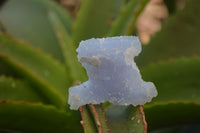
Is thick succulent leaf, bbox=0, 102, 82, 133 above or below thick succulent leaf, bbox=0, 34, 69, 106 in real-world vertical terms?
below

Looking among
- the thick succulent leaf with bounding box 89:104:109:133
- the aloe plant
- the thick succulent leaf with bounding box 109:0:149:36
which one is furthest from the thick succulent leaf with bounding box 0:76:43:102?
the thick succulent leaf with bounding box 89:104:109:133

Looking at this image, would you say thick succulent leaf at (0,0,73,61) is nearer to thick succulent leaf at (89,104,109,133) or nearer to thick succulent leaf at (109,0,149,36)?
thick succulent leaf at (109,0,149,36)

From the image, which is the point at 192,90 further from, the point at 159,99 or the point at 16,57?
the point at 16,57

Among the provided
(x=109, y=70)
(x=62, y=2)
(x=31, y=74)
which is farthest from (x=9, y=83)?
(x=62, y=2)

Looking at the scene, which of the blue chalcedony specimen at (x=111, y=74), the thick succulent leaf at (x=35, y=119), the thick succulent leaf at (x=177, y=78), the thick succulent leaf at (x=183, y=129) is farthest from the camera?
the thick succulent leaf at (x=183, y=129)

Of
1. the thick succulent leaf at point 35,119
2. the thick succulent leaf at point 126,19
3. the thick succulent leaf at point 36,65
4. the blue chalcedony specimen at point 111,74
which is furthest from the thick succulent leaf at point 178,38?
the blue chalcedony specimen at point 111,74

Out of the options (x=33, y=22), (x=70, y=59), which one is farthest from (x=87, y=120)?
(x=33, y=22)

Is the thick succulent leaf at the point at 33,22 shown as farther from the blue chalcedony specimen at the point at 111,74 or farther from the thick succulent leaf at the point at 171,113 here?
the blue chalcedony specimen at the point at 111,74
